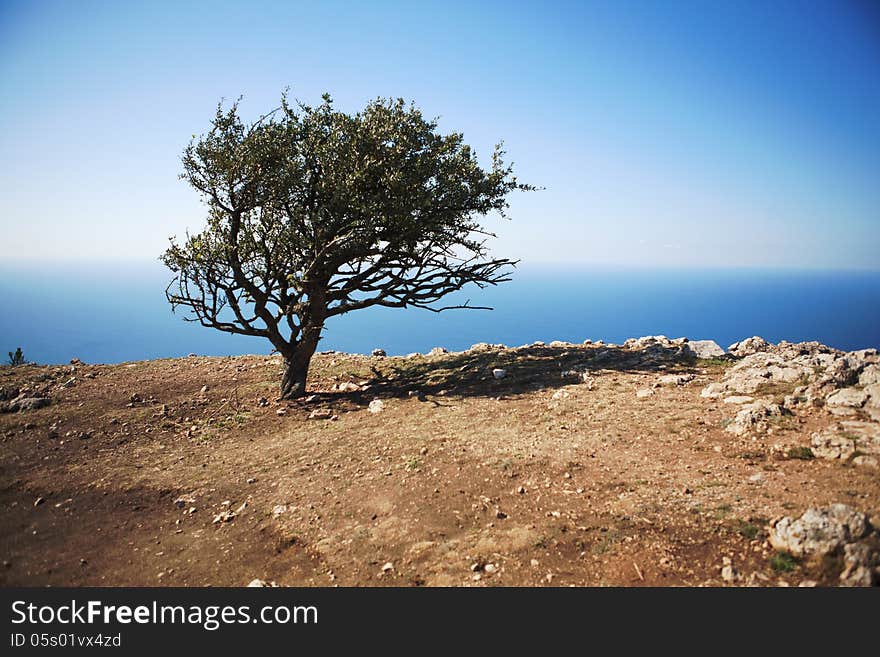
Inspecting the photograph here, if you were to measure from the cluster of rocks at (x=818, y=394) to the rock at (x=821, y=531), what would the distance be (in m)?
2.82

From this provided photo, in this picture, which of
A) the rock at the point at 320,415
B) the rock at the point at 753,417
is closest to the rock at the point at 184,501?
the rock at the point at 320,415

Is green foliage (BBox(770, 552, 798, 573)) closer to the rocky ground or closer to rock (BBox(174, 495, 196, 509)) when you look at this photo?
the rocky ground

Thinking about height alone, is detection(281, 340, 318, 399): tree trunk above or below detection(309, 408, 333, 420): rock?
above

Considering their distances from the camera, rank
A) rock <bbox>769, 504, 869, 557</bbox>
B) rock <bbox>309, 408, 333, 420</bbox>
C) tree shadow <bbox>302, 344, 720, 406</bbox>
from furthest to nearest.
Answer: tree shadow <bbox>302, 344, 720, 406</bbox> → rock <bbox>309, 408, 333, 420</bbox> → rock <bbox>769, 504, 869, 557</bbox>

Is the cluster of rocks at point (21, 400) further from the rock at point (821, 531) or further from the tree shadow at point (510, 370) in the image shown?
the rock at point (821, 531)

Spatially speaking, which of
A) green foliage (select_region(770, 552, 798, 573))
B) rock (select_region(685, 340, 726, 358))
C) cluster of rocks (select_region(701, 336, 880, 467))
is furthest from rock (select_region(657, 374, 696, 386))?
green foliage (select_region(770, 552, 798, 573))

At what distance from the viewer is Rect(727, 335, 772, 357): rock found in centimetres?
1870

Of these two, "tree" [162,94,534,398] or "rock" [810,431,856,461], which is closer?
"rock" [810,431,856,461]

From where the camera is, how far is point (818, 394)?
435 inches

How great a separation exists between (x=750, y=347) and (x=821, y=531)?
15.9 m

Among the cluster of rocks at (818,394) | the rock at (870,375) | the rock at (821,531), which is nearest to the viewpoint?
the rock at (821,531)

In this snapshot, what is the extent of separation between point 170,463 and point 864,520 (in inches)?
644

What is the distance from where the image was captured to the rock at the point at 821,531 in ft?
19.5
